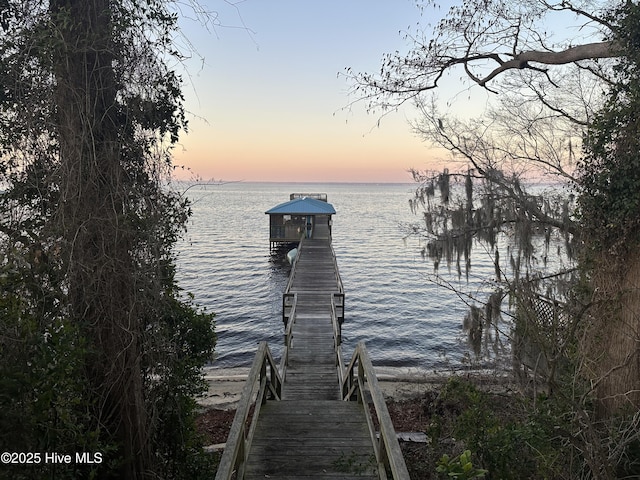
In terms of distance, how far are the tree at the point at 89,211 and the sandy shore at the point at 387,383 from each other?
8119mm

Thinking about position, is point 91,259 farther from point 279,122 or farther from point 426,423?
point 279,122

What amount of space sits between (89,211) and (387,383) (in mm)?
11963

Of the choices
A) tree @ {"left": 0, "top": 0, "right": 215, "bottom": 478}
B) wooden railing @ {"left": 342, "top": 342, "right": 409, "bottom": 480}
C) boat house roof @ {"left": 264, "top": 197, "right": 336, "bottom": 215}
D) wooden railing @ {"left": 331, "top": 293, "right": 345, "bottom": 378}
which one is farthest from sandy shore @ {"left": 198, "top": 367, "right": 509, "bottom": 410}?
boat house roof @ {"left": 264, "top": 197, "right": 336, "bottom": 215}

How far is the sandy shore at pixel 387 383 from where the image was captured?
1221cm

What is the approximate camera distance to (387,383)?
45.1ft

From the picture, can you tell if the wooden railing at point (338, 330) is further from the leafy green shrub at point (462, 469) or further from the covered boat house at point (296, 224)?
the covered boat house at point (296, 224)

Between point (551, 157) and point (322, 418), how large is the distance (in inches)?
272

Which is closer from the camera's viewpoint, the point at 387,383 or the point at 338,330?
the point at 338,330

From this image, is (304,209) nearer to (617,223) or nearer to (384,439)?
(617,223)

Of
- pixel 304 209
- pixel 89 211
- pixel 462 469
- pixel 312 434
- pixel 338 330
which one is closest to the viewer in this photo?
pixel 462 469

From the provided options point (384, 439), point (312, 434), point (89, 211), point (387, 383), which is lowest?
point (387, 383)

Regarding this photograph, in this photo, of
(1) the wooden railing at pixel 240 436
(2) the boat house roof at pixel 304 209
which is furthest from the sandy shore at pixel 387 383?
(2) the boat house roof at pixel 304 209

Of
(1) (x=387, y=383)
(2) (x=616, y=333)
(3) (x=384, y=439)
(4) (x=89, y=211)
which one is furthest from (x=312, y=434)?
(1) (x=387, y=383)

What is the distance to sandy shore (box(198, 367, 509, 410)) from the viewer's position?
12.2m
